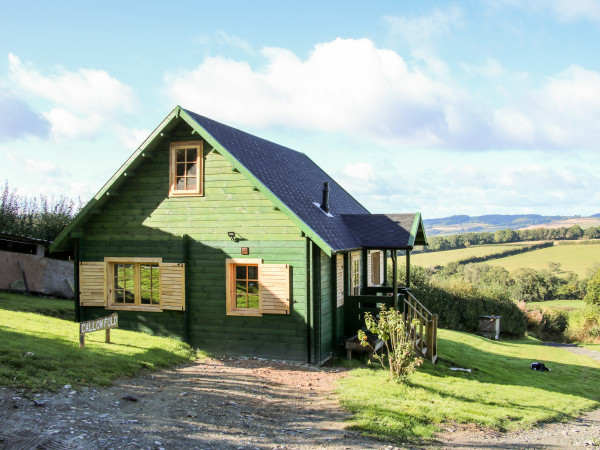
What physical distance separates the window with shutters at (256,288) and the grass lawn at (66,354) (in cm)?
179

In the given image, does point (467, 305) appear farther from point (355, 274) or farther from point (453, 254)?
point (453, 254)

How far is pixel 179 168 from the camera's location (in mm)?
14531

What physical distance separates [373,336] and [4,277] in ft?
A: 48.5

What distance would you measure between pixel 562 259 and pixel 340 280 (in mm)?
61862

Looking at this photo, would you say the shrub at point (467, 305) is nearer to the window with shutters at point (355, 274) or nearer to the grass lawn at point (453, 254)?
the window with shutters at point (355, 274)

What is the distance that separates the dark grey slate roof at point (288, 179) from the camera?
45.2 ft

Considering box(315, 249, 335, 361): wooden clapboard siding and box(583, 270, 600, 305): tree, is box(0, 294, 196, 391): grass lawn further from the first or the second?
box(583, 270, 600, 305): tree

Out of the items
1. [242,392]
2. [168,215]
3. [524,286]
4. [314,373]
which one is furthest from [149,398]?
[524,286]

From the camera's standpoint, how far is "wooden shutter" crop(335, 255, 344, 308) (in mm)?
14891

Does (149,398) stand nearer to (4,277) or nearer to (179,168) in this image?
(179,168)

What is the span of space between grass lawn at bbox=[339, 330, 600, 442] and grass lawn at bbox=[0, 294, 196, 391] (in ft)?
14.8

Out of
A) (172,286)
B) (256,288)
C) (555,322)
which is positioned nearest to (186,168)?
(172,286)

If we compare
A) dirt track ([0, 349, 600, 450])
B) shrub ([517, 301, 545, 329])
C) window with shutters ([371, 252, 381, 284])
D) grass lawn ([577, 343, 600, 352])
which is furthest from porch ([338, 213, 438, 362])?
shrub ([517, 301, 545, 329])

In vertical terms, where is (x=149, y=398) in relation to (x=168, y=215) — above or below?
below
